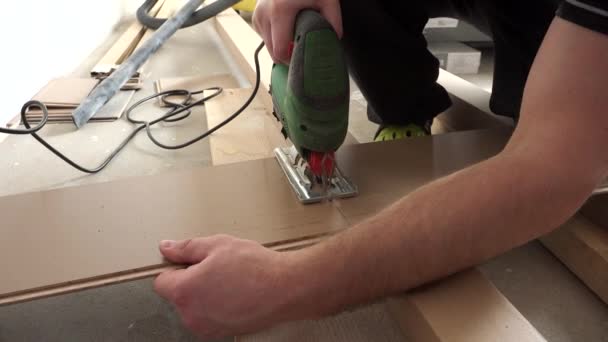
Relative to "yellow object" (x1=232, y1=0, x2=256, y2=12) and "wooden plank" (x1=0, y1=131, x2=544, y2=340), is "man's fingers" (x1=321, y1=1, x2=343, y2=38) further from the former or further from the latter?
"yellow object" (x1=232, y1=0, x2=256, y2=12)

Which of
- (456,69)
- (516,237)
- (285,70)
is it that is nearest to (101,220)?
(285,70)

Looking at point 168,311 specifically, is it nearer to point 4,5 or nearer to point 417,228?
point 417,228

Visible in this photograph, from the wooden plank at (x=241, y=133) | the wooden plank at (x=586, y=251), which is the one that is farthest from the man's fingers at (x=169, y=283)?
the wooden plank at (x=586, y=251)

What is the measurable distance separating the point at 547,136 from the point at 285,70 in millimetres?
526

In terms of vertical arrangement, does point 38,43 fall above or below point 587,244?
above

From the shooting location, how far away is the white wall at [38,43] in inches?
68.9

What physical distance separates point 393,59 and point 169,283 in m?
0.88

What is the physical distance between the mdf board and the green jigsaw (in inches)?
2.6

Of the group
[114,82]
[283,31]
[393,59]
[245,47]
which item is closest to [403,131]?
[393,59]

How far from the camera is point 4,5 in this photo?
171cm

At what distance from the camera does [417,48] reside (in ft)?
4.20

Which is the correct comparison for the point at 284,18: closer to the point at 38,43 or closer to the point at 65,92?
the point at 65,92

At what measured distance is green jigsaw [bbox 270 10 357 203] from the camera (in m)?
0.75

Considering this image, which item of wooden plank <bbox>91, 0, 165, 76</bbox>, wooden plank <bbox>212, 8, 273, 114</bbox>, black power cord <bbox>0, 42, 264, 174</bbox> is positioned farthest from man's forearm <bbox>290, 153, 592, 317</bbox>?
wooden plank <bbox>91, 0, 165, 76</bbox>
